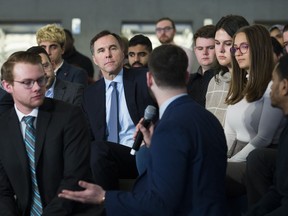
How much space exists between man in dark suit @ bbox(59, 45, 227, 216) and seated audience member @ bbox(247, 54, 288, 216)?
27 centimetres

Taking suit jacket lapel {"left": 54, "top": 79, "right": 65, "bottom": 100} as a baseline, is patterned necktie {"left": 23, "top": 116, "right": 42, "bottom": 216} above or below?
below

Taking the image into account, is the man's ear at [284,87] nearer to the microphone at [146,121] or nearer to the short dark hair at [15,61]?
the microphone at [146,121]

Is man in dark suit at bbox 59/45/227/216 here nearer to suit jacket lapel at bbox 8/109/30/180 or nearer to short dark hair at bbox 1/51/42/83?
suit jacket lapel at bbox 8/109/30/180

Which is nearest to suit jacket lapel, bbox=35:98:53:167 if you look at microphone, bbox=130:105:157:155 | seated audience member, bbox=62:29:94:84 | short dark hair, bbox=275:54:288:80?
microphone, bbox=130:105:157:155

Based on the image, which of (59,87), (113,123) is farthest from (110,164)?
(59,87)

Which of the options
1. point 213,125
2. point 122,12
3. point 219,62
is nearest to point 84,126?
point 213,125

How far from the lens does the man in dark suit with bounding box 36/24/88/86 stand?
548 centimetres

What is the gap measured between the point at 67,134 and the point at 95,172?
699mm

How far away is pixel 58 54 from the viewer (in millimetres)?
5547

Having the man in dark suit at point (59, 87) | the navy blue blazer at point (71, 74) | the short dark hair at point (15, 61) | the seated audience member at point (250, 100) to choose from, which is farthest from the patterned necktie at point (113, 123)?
the short dark hair at point (15, 61)

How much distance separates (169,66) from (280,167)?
2.13 ft

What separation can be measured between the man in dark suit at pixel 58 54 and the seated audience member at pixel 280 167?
2.61m

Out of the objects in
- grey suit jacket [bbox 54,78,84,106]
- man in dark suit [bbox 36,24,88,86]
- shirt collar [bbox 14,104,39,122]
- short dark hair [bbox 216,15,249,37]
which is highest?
short dark hair [bbox 216,15,249,37]

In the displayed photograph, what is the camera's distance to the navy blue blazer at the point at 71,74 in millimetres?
5449
